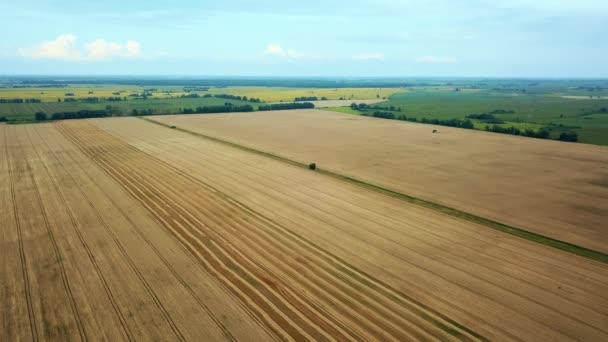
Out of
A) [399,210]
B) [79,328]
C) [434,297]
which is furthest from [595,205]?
[79,328]

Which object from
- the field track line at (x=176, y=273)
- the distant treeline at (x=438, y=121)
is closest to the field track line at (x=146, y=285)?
the field track line at (x=176, y=273)

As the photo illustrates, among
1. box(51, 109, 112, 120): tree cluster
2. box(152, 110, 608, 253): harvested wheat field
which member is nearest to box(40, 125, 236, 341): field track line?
box(152, 110, 608, 253): harvested wheat field

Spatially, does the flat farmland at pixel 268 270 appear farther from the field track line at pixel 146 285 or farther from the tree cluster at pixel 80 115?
the tree cluster at pixel 80 115

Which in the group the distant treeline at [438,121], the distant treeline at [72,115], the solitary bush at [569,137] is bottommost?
the solitary bush at [569,137]

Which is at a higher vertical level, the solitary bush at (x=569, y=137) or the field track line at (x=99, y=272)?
the solitary bush at (x=569, y=137)

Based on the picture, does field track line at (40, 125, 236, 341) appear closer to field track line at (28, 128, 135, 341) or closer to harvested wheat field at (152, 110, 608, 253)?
field track line at (28, 128, 135, 341)
